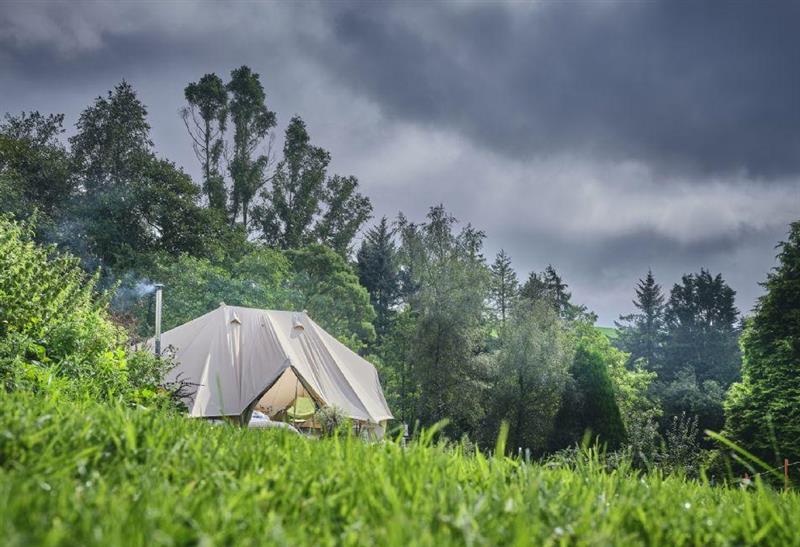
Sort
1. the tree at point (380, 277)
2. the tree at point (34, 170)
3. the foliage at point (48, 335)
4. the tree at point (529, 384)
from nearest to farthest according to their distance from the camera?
1. the foliage at point (48, 335)
2. the tree at point (529, 384)
3. the tree at point (34, 170)
4. the tree at point (380, 277)

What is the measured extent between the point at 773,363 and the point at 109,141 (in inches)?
1097

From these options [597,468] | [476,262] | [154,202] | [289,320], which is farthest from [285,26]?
[154,202]

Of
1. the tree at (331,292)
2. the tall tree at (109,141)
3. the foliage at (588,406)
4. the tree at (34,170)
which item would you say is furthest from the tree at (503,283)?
the tree at (34,170)

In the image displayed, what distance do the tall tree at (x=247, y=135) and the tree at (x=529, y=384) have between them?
15312 mm

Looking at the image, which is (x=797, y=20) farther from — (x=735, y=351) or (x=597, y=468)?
(x=735, y=351)

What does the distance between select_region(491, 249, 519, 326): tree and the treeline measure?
110 millimetres

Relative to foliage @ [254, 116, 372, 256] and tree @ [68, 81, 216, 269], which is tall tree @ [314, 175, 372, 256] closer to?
foliage @ [254, 116, 372, 256]

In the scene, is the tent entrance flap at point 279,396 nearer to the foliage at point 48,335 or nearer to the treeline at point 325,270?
the treeline at point 325,270

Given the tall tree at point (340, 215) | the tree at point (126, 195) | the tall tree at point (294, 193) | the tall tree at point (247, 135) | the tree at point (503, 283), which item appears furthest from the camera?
the tall tree at point (340, 215)

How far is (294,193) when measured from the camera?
3572 cm

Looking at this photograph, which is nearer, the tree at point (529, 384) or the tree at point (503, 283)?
the tree at point (529, 384)

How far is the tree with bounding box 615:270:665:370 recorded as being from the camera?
168ft

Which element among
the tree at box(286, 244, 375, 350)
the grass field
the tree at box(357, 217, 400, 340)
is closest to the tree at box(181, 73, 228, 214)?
the tree at box(286, 244, 375, 350)

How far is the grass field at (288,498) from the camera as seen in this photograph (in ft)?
3.84
